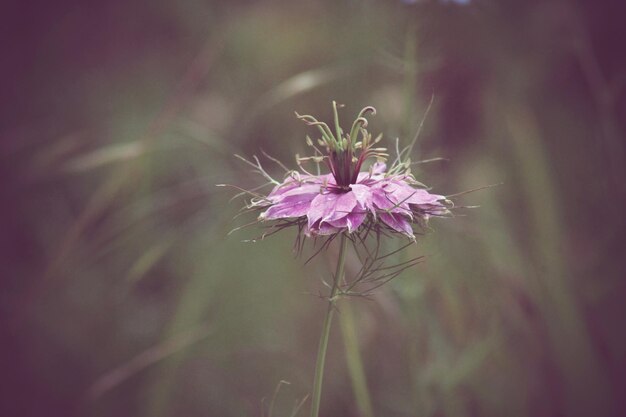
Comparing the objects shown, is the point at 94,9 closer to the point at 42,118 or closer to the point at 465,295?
the point at 42,118

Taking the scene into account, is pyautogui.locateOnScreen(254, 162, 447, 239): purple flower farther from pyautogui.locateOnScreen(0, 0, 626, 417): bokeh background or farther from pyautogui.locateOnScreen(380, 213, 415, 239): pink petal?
pyautogui.locateOnScreen(0, 0, 626, 417): bokeh background

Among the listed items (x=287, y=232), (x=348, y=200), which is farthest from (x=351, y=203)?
(x=287, y=232)

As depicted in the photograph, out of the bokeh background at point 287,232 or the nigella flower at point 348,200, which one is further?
the bokeh background at point 287,232

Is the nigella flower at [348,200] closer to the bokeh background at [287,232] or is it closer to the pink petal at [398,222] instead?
the pink petal at [398,222]

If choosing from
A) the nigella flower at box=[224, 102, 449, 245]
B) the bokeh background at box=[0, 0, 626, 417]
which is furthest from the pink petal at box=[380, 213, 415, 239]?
the bokeh background at box=[0, 0, 626, 417]

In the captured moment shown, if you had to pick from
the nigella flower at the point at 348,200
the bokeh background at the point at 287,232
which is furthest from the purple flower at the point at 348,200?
the bokeh background at the point at 287,232

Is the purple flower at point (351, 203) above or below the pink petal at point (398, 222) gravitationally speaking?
above
